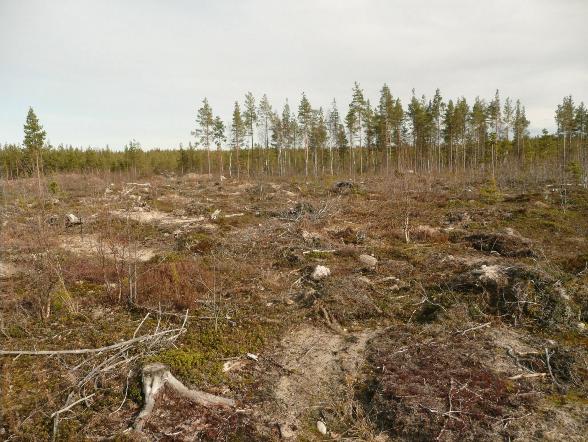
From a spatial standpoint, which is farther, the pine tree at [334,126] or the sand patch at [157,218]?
the pine tree at [334,126]

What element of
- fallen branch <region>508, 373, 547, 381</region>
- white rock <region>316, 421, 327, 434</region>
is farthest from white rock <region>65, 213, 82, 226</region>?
fallen branch <region>508, 373, 547, 381</region>

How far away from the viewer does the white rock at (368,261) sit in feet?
35.2

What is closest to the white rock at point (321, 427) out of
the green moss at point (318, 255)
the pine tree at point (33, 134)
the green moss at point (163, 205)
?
the green moss at point (318, 255)

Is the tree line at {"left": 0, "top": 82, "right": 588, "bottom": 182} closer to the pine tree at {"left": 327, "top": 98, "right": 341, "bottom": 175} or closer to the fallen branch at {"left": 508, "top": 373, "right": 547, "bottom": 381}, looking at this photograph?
the pine tree at {"left": 327, "top": 98, "right": 341, "bottom": 175}

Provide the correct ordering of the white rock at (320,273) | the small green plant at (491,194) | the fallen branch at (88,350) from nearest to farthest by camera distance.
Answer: the fallen branch at (88,350)
the white rock at (320,273)
the small green plant at (491,194)

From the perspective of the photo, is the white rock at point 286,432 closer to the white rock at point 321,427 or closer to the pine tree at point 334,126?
the white rock at point 321,427

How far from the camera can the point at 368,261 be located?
11078 mm

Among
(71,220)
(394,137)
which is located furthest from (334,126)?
(71,220)

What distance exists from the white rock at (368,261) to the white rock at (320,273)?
4.70 ft

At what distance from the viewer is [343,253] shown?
11992mm

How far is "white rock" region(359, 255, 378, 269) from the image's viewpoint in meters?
10.7

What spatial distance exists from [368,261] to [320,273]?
6.53ft

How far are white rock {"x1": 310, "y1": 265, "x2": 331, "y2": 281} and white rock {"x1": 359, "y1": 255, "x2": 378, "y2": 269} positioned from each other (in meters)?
1.43

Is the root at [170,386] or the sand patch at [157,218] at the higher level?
the sand patch at [157,218]
